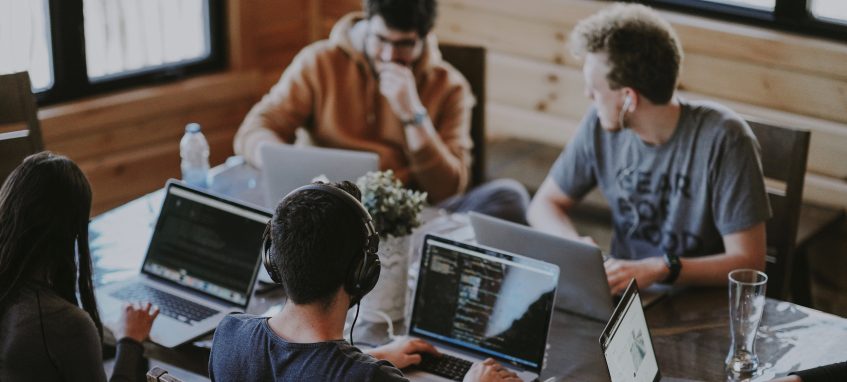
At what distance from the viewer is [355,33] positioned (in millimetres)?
3264

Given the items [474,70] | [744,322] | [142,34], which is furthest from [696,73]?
[142,34]

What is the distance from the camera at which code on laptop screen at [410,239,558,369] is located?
2033mm

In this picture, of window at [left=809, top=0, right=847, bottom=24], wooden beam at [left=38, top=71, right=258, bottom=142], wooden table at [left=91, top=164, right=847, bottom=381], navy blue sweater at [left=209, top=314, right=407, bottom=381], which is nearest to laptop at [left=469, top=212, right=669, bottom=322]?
wooden table at [left=91, top=164, right=847, bottom=381]

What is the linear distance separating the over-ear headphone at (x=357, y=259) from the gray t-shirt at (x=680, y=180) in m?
1.11

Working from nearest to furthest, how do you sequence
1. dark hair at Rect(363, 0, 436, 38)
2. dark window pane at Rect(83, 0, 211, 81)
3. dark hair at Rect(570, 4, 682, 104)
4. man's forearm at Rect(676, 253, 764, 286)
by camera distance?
man's forearm at Rect(676, 253, 764, 286) → dark hair at Rect(570, 4, 682, 104) → dark hair at Rect(363, 0, 436, 38) → dark window pane at Rect(83, 0, 211, 81)

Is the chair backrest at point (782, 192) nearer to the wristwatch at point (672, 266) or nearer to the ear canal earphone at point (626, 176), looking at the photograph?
the ear canal earphone at point (626, 176)

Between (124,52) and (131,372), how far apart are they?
7.23ft

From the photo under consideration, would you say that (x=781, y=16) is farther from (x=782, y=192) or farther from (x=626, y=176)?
(x=626, y=176)

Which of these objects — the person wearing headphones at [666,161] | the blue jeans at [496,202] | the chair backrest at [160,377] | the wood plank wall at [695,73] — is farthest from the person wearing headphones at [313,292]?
the wood plank wall at [695,73]

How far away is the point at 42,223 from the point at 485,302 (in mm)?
827

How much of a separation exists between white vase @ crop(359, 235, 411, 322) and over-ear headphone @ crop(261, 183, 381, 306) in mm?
523

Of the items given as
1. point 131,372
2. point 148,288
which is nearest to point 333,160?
point 148,288

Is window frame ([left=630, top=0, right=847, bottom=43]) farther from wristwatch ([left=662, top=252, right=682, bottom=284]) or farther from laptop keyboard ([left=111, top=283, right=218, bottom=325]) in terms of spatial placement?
laptop keyboard ([left=111, top=283, right=218, bottom=325])

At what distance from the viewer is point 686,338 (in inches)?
85.7
